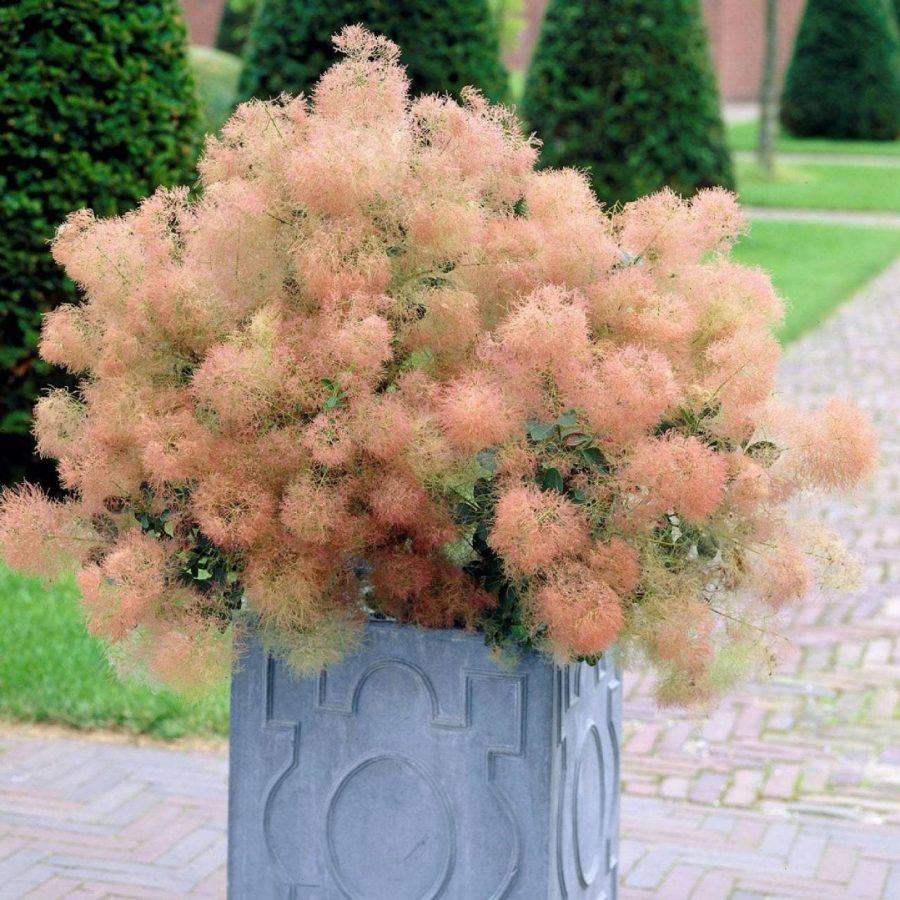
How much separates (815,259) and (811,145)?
12.6m

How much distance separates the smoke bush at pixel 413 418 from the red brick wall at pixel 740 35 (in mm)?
33232

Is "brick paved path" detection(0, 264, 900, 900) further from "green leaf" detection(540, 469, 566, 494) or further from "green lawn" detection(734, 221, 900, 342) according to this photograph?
"green lawn" detection(734, 221, 900, 342)

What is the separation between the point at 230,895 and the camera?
2.52 meters

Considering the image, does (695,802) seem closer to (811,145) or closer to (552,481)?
(552,481)

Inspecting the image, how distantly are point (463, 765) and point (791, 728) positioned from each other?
2324 millimetres

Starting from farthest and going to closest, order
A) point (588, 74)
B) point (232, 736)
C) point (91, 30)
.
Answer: point (588, 74)
point (91, 30)
point (232, 736)

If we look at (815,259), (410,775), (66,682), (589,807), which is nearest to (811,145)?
(815,259)

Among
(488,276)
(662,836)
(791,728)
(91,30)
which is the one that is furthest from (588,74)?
(488,276)

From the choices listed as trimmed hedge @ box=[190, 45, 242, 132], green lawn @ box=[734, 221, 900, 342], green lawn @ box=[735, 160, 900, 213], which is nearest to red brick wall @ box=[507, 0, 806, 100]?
green lawn @ box=[735, 160, 900, 213]

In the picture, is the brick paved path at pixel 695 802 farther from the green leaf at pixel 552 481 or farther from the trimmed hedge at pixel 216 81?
the trimmed hedge at pixel 216 81

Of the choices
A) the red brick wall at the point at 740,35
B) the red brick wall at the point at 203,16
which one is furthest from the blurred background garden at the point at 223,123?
the red brick wall at the point at 203,16

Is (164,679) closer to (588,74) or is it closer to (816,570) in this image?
(816,570)

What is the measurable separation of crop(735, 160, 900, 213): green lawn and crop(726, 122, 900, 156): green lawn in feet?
7.23

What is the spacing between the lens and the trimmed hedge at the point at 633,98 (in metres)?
11.5
